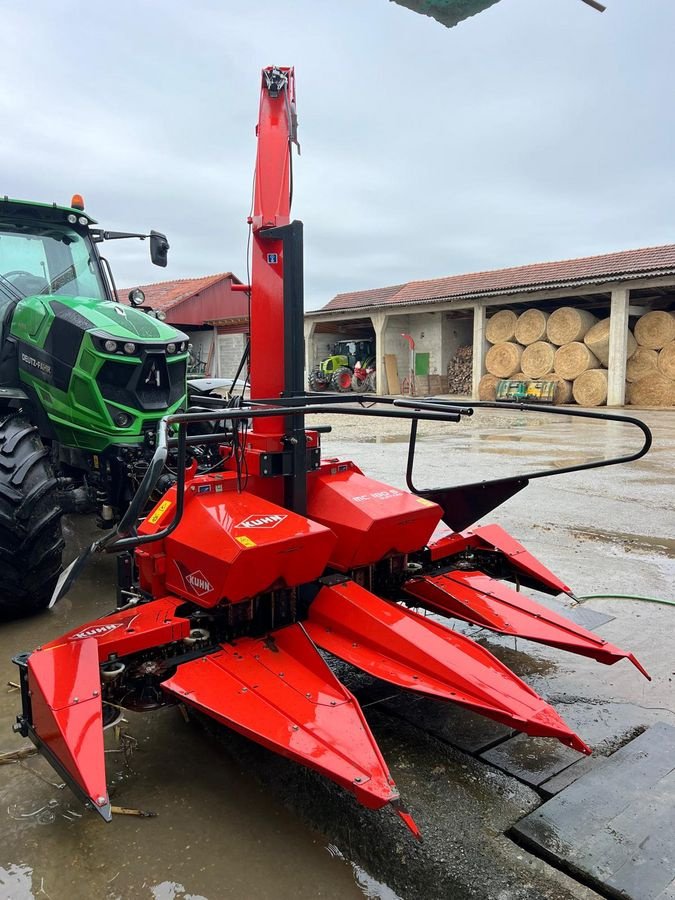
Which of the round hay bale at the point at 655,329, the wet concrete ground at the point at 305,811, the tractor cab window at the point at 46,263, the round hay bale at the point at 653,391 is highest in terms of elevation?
the round hay bale at the point at 655,329

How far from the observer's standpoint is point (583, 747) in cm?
211

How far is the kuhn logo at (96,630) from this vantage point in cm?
228

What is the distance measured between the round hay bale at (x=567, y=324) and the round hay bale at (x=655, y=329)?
1256mm

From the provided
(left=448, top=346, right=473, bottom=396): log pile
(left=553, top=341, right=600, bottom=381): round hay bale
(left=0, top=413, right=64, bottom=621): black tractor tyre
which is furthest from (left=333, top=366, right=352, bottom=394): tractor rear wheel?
(left=0, top=413, right=64, bottom=621): black tractor tyre

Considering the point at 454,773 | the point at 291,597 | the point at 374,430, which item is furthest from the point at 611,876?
the point at 374,430

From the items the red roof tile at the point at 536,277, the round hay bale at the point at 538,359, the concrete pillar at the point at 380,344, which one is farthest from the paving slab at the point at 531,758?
the concrete pillar at the point at 380,344

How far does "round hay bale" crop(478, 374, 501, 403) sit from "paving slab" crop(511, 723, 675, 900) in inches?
701

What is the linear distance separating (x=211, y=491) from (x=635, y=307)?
1748cm

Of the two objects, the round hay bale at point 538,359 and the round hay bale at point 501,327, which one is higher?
the round hay bale at point 501,327

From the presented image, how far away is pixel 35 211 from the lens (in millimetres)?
4547

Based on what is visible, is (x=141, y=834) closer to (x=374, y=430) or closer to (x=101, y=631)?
(x=101, y=631)

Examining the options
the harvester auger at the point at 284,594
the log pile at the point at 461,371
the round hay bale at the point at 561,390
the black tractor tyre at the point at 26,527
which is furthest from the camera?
the log pile at the point at 461,371

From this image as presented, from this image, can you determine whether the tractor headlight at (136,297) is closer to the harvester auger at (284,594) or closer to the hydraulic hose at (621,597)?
the harvester auger at (284,594)

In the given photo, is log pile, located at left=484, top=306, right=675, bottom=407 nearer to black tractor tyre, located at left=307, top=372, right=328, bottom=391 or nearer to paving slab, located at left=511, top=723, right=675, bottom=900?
black tractor tyre, located at left=307, top=372, right=328, bottom=391
